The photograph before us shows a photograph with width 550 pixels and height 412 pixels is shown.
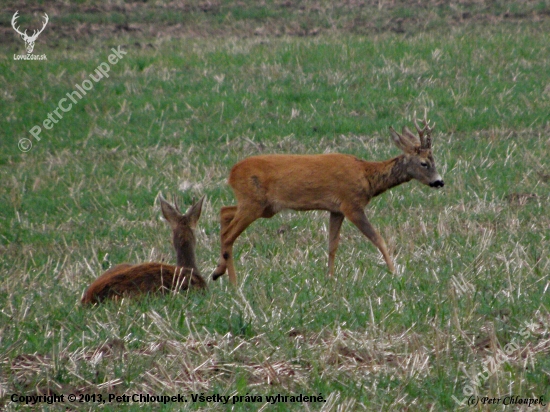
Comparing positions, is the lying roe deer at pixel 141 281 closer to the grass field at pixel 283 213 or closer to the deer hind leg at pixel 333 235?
the grass field at pixel 283 213

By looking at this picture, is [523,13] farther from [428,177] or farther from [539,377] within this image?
[539,377]

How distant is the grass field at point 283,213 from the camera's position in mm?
4781

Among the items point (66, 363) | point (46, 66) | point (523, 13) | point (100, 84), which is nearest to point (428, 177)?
point (66, 363)

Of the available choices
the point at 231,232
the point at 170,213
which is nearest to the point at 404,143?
the point at 231,232

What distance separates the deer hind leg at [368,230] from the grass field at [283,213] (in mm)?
149

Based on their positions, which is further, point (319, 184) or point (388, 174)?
point (388, 174)

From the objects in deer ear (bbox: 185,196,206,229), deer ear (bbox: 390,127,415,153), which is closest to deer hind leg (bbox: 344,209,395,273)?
deer ear (bbox: 390,127,415,153)

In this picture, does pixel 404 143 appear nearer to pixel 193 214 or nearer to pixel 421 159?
pixel 421 159

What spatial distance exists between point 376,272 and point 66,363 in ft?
9.08

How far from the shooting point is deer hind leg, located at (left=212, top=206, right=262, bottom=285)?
23.9 ft

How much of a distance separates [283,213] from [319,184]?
2011mm

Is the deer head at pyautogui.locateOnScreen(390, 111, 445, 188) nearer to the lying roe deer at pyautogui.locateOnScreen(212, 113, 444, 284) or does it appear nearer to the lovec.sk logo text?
the lying roe deer at pyautogui.locateOnScreen(212, 113, 444, 284)

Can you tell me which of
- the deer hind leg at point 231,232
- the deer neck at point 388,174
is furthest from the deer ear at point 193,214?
the deer neck at point 388,174

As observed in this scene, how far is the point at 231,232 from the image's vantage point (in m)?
7.54
